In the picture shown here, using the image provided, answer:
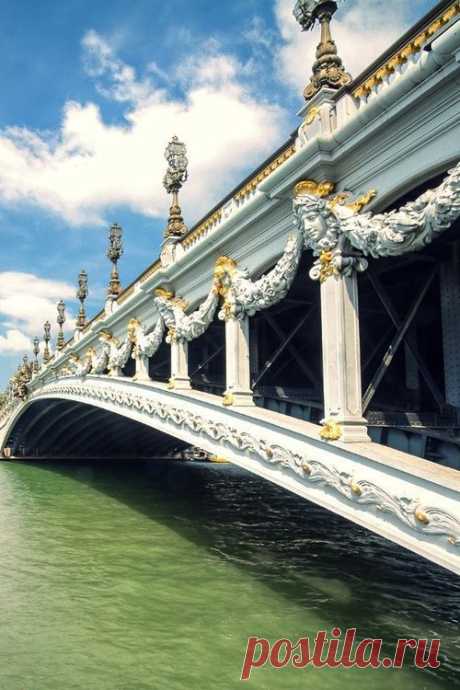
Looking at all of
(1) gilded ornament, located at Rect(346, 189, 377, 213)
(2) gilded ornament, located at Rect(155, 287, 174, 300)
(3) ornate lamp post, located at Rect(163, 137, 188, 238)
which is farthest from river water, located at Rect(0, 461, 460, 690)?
(3) ornate lamp post, located at Rect(163, 137, 188, 238)

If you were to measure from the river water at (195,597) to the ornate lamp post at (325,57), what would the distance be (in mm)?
7134

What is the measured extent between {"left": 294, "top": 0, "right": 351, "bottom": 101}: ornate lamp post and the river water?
23.4 feet

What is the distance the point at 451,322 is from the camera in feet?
27.0

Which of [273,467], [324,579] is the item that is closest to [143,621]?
[273,467]

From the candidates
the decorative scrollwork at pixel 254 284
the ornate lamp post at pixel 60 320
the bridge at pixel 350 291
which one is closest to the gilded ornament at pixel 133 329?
the bridge at pixel 350 291

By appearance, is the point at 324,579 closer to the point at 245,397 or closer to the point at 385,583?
the point at 385,583

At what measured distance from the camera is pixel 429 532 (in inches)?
212

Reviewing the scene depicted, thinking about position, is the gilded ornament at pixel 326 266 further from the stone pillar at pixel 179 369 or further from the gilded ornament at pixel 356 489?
the stone pillar at pixel 179 369

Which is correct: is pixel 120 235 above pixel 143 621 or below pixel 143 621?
above

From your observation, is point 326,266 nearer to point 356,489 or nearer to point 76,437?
point 356,489

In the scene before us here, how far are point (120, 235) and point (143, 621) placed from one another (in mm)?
16803

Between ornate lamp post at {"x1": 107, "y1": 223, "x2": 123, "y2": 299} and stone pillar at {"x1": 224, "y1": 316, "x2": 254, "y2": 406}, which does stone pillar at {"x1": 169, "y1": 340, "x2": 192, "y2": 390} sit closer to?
stone pillar at {"x1": 224, "y1": 316, "x2": 254, "y2": 406}

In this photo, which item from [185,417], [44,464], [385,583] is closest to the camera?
[385,583]

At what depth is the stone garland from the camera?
5.36 meters
